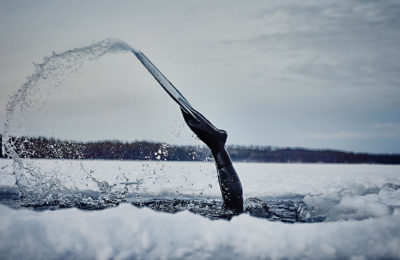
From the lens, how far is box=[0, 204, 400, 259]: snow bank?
3.44m

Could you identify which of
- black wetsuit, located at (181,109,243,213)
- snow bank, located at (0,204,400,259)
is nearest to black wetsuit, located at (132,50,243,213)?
black wetsuit, located at (181,109,243,213)

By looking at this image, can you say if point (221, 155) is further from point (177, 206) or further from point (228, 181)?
point (177, 206)

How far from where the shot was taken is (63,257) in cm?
329

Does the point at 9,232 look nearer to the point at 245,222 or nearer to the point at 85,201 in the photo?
the point at 245,222

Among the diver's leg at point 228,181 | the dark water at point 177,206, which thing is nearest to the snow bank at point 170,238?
the dark water at point 177,206

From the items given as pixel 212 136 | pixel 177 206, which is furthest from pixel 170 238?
pixel 177 206

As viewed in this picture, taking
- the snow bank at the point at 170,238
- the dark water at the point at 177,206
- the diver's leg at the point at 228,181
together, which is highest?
the diver's leg at the point at 228,181

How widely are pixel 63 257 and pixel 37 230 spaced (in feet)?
1.99

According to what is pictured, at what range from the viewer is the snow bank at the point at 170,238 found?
3436 mm

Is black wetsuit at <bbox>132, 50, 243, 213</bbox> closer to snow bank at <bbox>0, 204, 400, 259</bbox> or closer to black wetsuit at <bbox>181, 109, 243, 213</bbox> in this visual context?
black wetsuit at <bbox>181, 109, 243, 213</bbox>

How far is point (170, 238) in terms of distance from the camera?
3742 mm

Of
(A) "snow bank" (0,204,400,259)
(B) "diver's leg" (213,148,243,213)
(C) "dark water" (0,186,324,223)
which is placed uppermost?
(B) "diver's leg" (213,148,243,213)

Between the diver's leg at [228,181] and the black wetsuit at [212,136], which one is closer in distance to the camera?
the black wetsuit at [212,136]

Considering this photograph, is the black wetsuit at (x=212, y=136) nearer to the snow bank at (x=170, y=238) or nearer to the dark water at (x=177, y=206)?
the dark water at (x=177, y=206)
